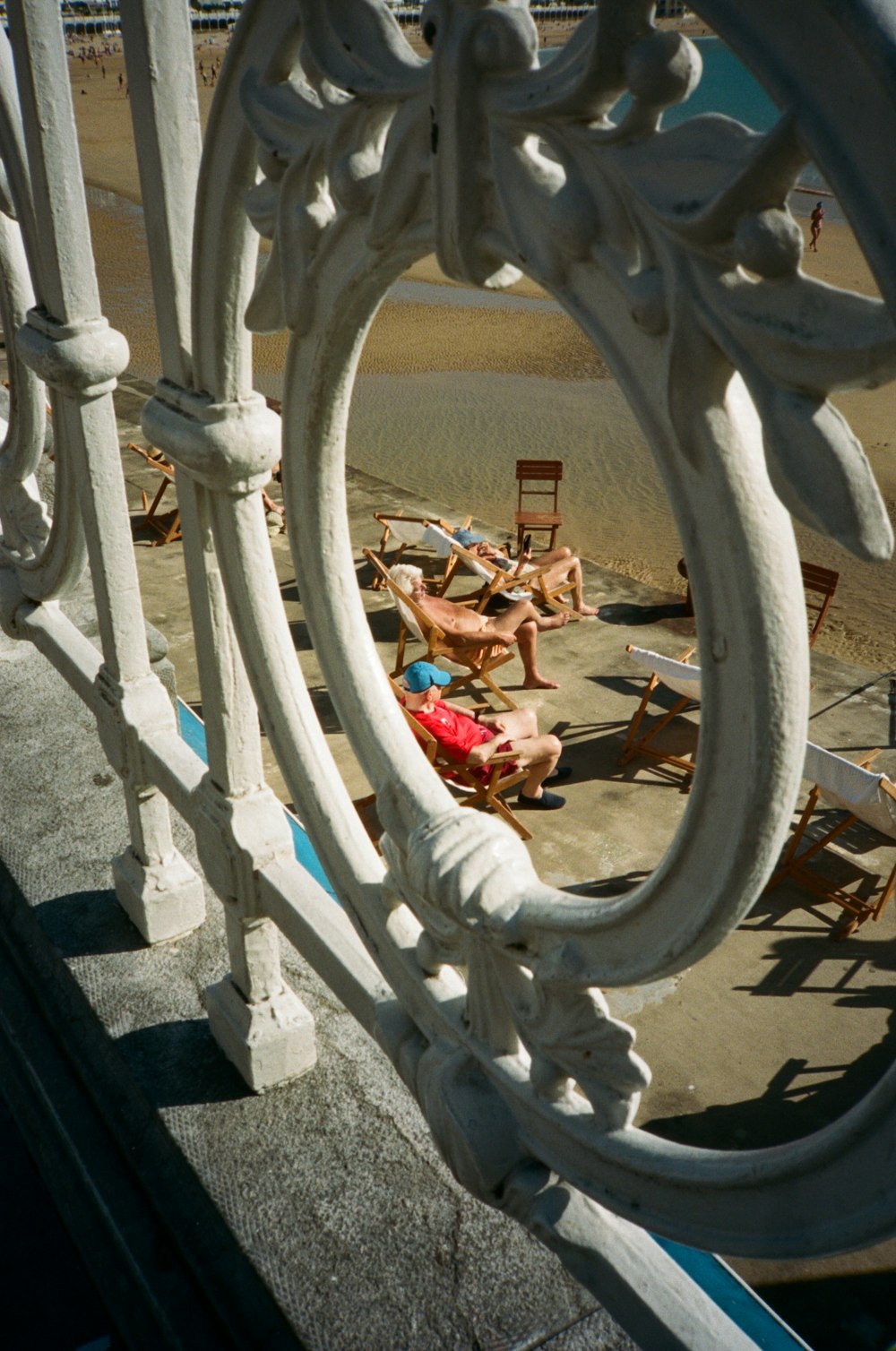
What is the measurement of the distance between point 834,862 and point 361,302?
5.98 meters

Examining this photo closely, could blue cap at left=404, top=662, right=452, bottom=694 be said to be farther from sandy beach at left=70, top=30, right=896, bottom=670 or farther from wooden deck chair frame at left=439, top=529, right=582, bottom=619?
sandy beach at left=70, top=30, right=896, bottom=670

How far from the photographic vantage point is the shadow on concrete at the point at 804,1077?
16.3ft

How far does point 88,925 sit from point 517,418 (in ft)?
50.3

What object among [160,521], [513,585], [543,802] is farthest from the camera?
[160,521]

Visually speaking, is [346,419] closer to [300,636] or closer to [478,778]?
[478,778]

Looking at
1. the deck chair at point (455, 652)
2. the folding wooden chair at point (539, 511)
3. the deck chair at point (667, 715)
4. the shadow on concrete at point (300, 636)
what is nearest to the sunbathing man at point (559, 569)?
the folding wooden chair at point (539, 511)

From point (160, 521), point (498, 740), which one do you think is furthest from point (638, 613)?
point (160, 521)

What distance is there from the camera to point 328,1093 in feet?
9.41

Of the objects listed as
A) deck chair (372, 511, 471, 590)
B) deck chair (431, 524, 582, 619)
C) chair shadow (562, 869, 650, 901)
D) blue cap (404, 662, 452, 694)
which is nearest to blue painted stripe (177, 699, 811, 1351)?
chair shadow (562, 869, 650, 901)

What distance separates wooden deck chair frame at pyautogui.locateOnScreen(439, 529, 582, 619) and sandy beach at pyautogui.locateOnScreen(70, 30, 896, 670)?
278cm

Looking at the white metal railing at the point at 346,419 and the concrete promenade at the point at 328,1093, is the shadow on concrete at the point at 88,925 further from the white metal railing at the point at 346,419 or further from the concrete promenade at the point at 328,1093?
the white metal railing at the point at 346,419

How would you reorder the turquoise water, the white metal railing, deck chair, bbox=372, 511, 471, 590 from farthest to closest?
1. the turquoise water
2. deck chair, bbox=372, 511, 471, 590
3. the white metal railing

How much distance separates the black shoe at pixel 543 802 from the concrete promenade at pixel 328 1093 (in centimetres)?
77

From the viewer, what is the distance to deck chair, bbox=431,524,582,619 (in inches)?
372
